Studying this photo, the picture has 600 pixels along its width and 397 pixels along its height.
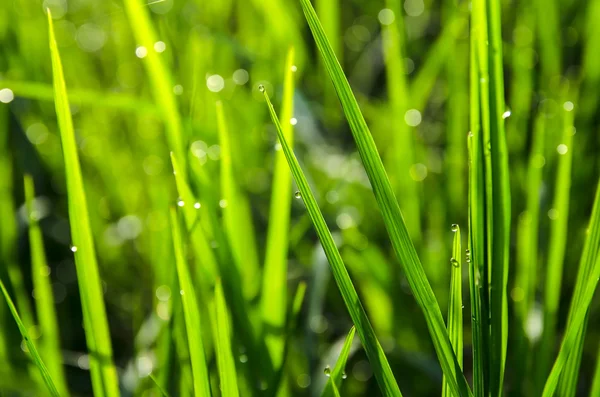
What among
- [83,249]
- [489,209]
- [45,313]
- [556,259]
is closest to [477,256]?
[489,209]


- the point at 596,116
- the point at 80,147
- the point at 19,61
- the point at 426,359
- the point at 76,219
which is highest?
the point at 19,61

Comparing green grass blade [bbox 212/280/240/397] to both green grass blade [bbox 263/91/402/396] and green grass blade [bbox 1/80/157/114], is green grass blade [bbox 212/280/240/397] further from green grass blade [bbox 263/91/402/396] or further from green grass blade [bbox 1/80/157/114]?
green grass blade [bbox 1/80/157/114]

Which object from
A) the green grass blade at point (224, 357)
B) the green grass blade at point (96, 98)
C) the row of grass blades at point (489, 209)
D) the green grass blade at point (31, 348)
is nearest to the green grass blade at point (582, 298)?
the row of grass blades at point (489, 209)

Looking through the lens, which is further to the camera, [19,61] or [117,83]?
[117,83]

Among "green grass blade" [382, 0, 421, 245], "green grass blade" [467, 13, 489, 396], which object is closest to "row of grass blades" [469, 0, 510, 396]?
"green grass blade" [467, 13, 489, 396]

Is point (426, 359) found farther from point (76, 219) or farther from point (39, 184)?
point (39, 184)

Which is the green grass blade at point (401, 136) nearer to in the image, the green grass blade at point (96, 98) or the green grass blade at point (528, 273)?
the green grass blade at point (528, 273)

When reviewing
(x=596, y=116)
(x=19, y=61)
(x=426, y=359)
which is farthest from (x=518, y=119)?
(x=19, y=61)

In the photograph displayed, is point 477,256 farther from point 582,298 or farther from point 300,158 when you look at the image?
point 300,158
